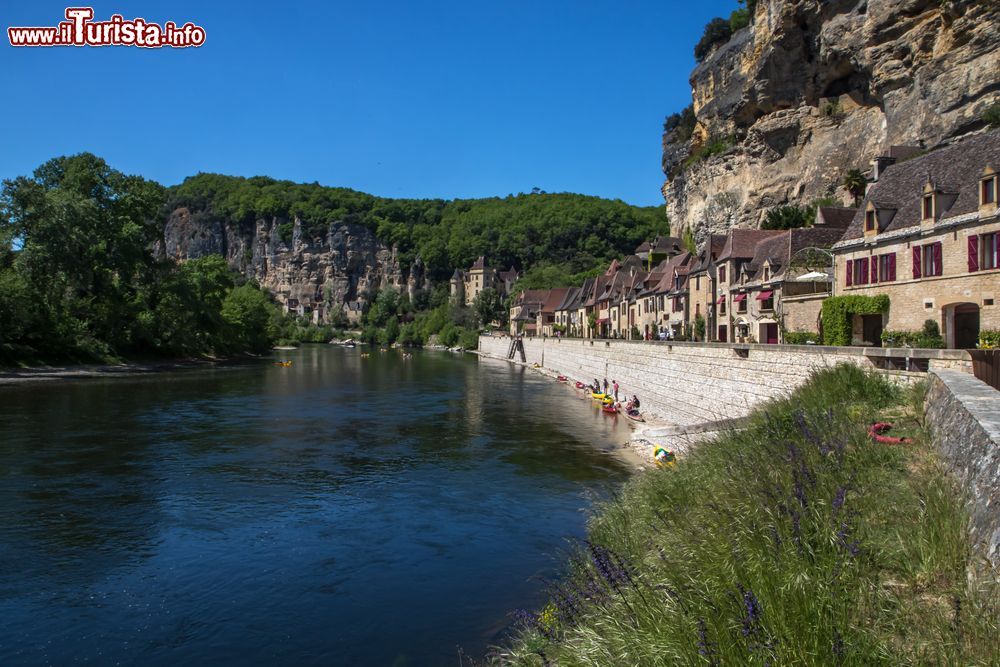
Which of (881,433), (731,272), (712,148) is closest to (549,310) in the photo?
(712,148)

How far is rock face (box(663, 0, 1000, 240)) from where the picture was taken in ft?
136

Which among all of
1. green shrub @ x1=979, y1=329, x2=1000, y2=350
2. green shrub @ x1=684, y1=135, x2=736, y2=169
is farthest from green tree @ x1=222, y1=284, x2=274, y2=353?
green shrub @ x1=979, y1=329, x2=1000, y2=350

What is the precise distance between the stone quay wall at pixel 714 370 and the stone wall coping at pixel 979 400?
14.6 ft

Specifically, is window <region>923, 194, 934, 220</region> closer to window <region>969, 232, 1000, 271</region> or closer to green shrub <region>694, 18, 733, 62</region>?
window <region>969, 232, 1000, 271</region>

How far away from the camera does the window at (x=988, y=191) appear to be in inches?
823

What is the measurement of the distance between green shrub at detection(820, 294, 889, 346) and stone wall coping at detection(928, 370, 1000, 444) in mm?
12851

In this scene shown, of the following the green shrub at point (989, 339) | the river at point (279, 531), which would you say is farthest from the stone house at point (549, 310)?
the green shrub at point (989, 339)

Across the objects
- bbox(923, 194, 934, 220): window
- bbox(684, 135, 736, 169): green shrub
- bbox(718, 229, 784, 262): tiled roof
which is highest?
bbox(684, 135, 736, 169): green shrub

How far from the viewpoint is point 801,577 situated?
217 inches

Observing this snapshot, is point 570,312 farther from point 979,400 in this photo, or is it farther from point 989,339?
point 979,400

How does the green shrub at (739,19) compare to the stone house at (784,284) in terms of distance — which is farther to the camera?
the green shrub at (739,19)

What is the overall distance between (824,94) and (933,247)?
40.8 m

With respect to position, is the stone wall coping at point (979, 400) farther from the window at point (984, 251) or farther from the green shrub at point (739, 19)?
the green shrub at point (739, 19)

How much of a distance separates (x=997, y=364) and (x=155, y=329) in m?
69.7
